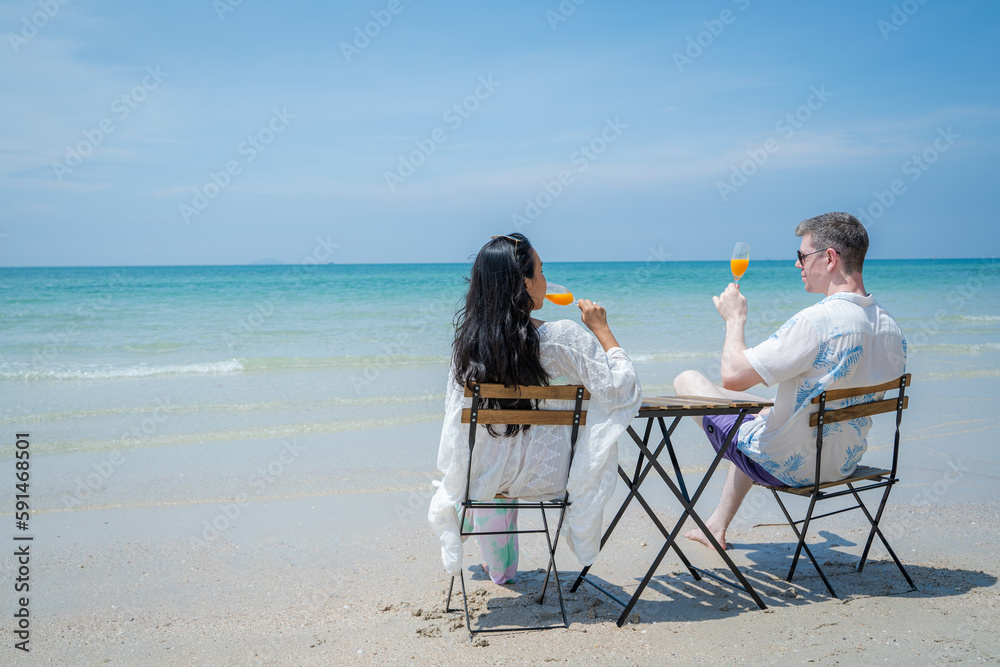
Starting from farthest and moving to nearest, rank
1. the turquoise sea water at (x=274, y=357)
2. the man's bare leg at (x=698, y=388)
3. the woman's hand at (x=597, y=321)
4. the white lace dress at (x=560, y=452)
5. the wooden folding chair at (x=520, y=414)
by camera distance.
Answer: the turquoise sea water at (x=274, y=357) < the man's bare leg at (x=698, y=388) < the woman's hand at (x=597, y=321) < the white lace dress at (x=560, y=452) < the wooden folding chair at (x=520, y=414)

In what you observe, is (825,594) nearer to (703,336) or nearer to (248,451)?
(248,451)

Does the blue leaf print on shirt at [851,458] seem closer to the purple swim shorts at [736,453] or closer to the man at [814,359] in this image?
the man at [814,359]

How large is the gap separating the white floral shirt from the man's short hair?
0.16 meters

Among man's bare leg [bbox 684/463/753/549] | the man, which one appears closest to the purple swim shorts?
the man

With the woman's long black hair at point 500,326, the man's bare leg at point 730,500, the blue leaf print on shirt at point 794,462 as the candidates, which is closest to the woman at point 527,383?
the woman's long black hair at point 500,326

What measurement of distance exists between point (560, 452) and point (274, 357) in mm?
8820

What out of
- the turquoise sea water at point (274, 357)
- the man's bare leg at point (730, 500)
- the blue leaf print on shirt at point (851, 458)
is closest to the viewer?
the blue leaf print on shirt at point (851, 458)

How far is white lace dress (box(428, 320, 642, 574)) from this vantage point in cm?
272

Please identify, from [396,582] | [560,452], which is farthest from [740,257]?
[396,582]

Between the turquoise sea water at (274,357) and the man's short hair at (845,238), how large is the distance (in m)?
1.88

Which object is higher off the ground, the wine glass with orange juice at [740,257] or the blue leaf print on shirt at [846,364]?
the wine glass with orange juice at [740,257]

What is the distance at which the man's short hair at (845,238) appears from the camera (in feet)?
10.0

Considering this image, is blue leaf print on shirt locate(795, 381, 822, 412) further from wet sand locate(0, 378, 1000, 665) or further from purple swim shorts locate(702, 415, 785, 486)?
wet sand locate(0, 378, 1000, 665)

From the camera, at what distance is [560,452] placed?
2850 mm
